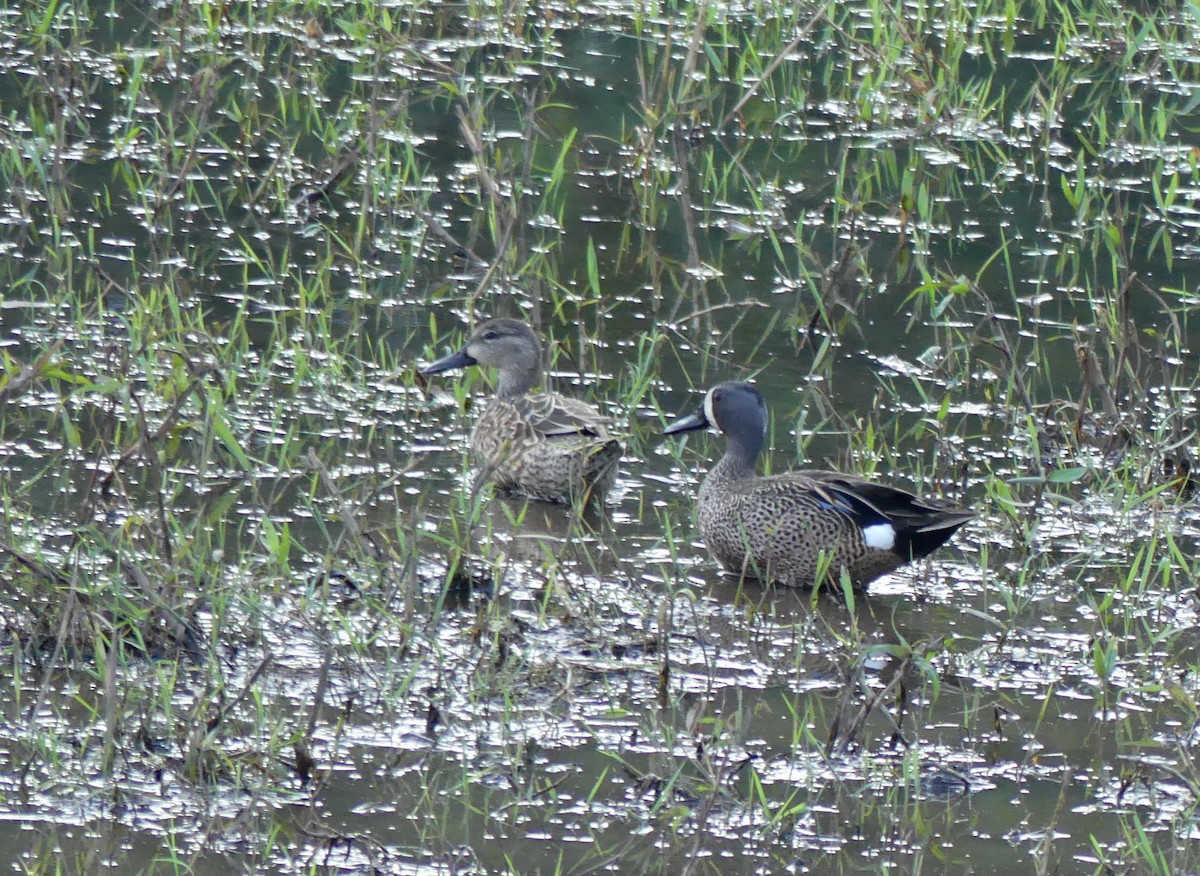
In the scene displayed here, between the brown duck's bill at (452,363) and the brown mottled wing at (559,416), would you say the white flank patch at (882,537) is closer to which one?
the brown mottled wing at (559,416)

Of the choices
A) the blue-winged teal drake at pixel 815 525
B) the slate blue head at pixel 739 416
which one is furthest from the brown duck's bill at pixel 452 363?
the blue-winged teal drake at pixel 815 525

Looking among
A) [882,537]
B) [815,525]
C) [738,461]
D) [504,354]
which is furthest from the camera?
[504,354]

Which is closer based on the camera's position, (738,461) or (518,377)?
(738,461)

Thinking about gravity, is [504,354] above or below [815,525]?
above

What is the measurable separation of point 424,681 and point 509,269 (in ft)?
10.5

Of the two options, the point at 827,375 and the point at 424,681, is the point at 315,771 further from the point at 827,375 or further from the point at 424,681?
the point at 827,375

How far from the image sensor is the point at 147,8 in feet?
35.3

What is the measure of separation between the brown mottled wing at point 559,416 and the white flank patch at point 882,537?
0.92 metres

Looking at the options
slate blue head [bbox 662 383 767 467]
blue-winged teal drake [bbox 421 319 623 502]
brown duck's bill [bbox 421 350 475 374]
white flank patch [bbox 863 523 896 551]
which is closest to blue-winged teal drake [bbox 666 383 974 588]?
white flank patch [bbox 863 523 896 551]

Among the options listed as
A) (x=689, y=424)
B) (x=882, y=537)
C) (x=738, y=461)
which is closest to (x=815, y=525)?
(x=882, y=537)

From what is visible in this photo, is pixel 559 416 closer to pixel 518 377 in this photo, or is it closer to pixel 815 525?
pixel 518 377

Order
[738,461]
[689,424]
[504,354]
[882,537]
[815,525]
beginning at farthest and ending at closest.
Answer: [504,354] → [689,424] → [738,461] → [815,525] → [882,537]

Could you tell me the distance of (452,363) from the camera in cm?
718

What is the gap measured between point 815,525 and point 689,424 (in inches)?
25.6
